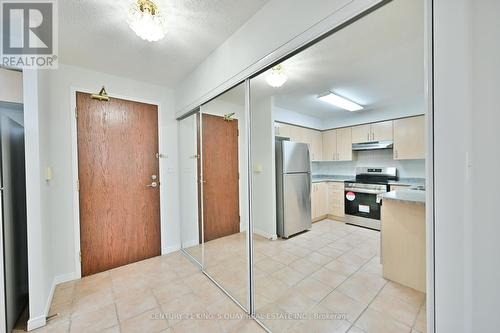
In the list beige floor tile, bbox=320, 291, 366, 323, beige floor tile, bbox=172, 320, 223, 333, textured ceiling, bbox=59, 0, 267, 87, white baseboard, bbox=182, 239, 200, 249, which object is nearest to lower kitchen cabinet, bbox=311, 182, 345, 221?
beige floor tile, bbox=320, 291, 366, 323

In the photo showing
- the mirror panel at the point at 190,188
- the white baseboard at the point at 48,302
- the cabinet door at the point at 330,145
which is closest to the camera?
the white baseboard at the point at 48,302

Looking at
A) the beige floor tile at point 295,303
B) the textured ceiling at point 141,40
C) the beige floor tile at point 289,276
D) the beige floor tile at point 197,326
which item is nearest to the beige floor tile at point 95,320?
Result: the beige floor tile at point 197,326

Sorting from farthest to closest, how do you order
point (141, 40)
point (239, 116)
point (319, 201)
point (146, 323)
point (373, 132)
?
point (319, 201)
point (373, 132)
point (239, 116)
point (141, 40)
point (146, 323)

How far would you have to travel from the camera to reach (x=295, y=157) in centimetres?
338

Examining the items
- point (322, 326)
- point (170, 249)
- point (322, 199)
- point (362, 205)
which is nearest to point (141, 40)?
point (170, 249)

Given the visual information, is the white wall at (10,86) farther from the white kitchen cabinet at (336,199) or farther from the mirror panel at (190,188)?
the white kitchen cabinet at (336,199)

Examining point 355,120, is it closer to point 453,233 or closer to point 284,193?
point 284,193

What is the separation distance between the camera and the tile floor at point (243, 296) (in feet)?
5.10

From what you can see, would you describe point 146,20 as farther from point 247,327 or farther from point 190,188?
point 247,327

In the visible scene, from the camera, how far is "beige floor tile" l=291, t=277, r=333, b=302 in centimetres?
188

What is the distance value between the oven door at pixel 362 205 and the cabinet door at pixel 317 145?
96 cm

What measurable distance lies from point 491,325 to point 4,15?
3.32m

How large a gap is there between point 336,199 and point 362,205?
1.83 feet

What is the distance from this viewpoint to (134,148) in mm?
2654
